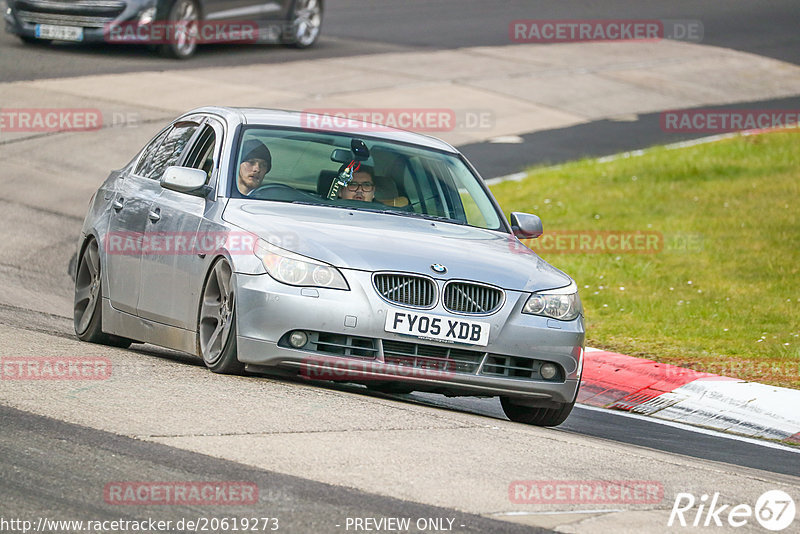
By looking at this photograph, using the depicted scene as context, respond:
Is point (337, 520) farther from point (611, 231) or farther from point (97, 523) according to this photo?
point (611, 231)

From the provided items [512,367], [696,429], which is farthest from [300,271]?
[696,429]

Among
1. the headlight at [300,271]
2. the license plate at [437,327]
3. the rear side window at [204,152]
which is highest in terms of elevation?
the rear side window at [204,152]

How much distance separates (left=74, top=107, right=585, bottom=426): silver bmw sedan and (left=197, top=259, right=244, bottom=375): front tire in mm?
12

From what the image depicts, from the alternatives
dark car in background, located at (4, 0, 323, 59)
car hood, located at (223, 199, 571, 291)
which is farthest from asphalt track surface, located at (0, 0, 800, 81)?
car hood, located at (223, 199, 571, 291)

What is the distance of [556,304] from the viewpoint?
318 inches

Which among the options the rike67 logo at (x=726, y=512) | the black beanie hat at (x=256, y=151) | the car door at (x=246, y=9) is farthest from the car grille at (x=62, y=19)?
the rike67 logo at (x=726, y=512)

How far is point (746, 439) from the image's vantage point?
30.3 feet

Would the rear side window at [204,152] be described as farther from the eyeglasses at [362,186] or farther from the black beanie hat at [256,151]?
the eyeglasses at [362,186]

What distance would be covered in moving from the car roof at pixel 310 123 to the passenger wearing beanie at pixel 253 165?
0.75ft

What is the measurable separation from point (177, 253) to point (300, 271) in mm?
1175

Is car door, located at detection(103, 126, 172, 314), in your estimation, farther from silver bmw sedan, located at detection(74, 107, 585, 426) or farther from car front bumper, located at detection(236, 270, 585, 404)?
car front bumper, located at detection(236, 270, 585, 404)

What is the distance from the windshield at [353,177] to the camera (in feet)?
28.5

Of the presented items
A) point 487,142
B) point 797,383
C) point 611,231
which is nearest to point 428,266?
point 797,383

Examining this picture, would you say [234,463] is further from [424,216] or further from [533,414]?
[424,216]
